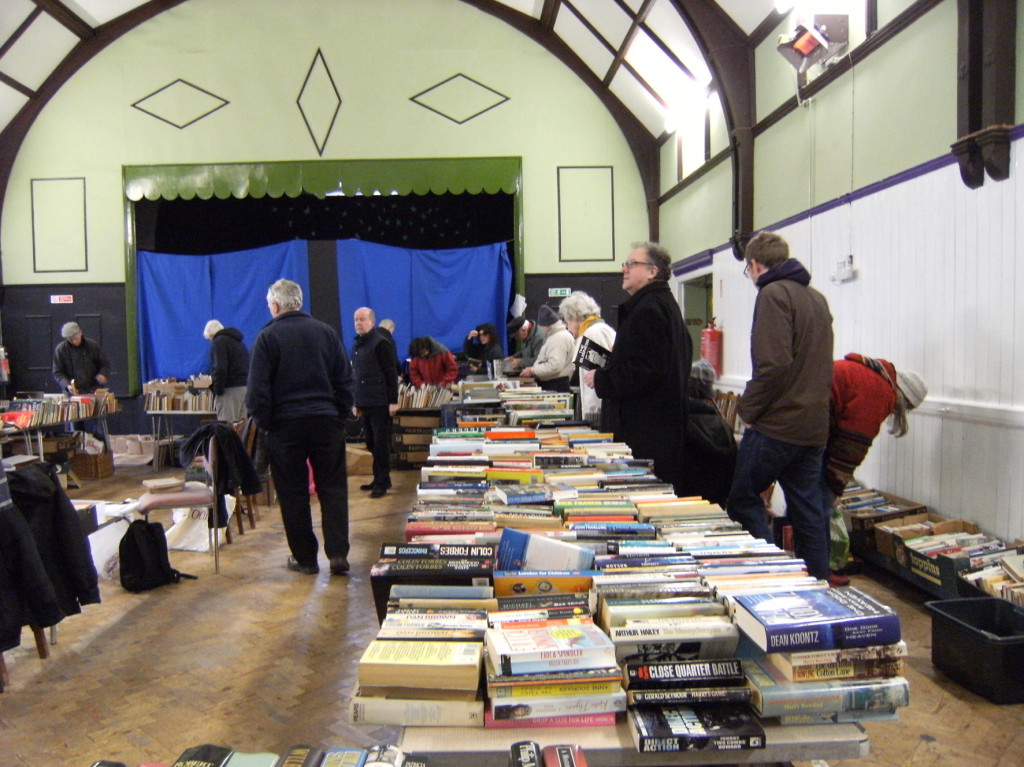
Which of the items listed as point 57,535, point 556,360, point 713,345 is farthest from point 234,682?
point 713,345

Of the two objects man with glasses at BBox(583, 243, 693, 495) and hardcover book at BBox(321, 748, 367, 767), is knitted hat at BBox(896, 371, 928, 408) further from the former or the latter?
hardcover book at BBox(321, 748, 367, 767)

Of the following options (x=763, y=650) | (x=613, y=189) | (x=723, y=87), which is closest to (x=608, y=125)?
(x=613, y=189)

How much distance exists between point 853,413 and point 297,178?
767 cm

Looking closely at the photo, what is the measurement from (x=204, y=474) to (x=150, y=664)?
6.48 feet

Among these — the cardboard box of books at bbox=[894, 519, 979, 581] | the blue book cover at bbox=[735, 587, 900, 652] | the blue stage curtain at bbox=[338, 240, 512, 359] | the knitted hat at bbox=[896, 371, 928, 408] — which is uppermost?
the blue stage curtain at bbox=[338, 240, 512, 359]

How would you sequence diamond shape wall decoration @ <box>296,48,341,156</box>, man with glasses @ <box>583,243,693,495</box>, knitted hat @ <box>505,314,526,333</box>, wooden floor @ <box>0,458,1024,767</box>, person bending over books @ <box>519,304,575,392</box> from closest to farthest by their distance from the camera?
1. wooden floor @ <box>0,458,1024,767</box>
2. man with glasses @ <box>583,243,693,495</box>
3. person bending over books @ <box>519,304,575,392</box>
4. knitted hat @ <box>505,314,526,333</box>
5. diamond shape wall decoration @ <box>296,48,341,156</box>

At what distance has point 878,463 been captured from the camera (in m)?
4.45

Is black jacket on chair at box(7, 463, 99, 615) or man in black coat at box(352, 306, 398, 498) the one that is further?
man in black coat at box(352, 306, 398, 498)

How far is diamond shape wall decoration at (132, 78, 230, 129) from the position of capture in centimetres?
928

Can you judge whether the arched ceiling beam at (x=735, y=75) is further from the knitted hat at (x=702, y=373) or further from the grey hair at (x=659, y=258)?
the grey hair at (x=659, y=258)

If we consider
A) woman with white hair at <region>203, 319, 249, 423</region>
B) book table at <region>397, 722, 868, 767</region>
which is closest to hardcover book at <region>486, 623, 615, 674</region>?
book table at <region>397, 722, 868, 767</region>

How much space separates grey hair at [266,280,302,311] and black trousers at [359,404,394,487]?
85.9 inches

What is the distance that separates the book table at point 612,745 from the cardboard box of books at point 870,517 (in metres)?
2.95

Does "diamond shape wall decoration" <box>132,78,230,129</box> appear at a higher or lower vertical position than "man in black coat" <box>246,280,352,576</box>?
higher
